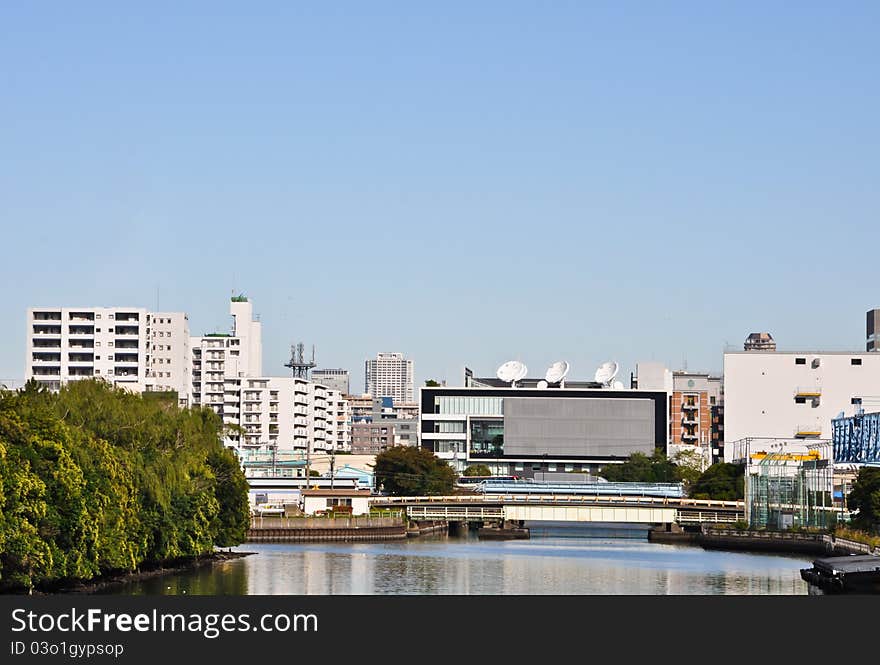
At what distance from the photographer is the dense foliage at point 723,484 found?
107062mm

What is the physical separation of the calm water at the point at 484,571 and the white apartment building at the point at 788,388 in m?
49.0

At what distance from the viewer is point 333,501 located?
104m

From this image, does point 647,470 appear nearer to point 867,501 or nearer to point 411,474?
point 411,474

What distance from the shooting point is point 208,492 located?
61.4 metres

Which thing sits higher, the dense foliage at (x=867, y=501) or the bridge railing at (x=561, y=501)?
the dense foliage at (x=867, y=501)

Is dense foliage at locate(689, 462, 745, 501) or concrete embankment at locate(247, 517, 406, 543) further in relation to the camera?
dense foliage at locate(689, 462, 745, 501)

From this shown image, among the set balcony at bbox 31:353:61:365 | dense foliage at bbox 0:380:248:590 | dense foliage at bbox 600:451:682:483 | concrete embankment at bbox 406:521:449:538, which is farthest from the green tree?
dense foliage at bbox 0:380:248:590

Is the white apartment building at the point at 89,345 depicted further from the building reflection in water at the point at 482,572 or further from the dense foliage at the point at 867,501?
the dense foliage at the point at 867,501

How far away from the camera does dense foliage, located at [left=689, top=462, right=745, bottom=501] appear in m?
107

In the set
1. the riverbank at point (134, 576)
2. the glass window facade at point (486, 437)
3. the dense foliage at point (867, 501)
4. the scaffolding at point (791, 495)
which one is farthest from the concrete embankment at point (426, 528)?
the glass window facade at point (486, 437)

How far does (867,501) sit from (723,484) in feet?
123

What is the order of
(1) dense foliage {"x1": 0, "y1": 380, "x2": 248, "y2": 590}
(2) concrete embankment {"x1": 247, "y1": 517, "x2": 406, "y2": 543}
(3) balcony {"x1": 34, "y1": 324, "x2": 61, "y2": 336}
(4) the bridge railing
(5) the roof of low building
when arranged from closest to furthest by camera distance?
(1) dense foliage {"x1": 0, "y1": 380, "x2": 248, "y2": 590}, (2) concrete embankment {"x1": 247, "y1": 517, "x2": 406, "y2": 543}, (4) the bridge railing, (5) the roof of low building, (3) balcony {"x1": 34, "y1": 324, "x2": 61, "y2": 336}

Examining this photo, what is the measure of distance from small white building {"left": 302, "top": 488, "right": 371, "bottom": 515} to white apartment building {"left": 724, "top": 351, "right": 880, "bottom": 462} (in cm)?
4474

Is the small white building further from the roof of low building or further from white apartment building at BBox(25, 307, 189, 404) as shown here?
white apartment building at BBox(25, 307, 189, 404)
